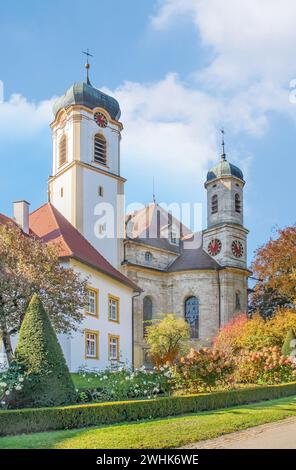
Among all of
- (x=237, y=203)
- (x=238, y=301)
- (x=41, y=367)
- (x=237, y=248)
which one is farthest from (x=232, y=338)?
(x=41, y=367)

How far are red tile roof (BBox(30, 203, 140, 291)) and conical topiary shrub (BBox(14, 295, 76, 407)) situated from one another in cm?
1232

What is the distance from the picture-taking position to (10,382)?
14.9 metres

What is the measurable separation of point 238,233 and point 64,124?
56.2ft

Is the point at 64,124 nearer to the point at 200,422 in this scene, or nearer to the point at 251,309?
the point at 251,309

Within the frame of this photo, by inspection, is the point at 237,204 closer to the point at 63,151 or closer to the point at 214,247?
the point at 214,247

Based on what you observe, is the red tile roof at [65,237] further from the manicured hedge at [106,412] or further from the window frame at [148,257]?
the manicured hedge at [106,412]

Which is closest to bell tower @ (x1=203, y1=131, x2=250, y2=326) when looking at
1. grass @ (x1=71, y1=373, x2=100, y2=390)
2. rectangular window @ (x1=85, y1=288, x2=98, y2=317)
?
rectangular window @ (x1=85, y1=288, x2=98, y2=317)

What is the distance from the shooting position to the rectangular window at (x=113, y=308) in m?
32.9

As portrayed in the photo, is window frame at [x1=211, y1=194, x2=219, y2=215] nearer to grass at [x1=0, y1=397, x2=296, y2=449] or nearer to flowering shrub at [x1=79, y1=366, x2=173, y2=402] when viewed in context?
flowering shrub at [x1=79, y1=366, x2=173, y2=402]

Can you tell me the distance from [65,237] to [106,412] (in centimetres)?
1830

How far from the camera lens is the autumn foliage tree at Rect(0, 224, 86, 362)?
2000 cm
